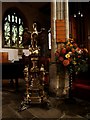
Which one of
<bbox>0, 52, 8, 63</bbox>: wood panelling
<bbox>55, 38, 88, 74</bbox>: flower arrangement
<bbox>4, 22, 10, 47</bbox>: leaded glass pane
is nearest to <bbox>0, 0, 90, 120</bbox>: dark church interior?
<bbox>55, 38, 88, 74</bbox>: flower arrangement

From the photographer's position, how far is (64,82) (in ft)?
12.5

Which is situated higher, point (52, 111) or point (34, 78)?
point (34, 78)

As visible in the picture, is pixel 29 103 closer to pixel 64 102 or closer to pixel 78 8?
pixel 64 102

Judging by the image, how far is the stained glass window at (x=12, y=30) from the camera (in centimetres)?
990

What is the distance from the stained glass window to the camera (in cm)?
990

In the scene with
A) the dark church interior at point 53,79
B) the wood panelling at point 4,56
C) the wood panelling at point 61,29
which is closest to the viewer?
the dark church interior at point 53,79

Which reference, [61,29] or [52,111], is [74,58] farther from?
[52,111]

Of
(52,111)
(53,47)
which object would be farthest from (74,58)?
(52,111)

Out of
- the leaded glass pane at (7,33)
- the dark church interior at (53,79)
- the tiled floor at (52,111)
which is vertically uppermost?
the leaded glass pane at (7,33)

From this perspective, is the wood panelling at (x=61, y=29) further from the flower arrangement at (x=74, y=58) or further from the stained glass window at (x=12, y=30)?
the stained glass window at (x=12, y=30)

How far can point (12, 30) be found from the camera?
10.4 meters

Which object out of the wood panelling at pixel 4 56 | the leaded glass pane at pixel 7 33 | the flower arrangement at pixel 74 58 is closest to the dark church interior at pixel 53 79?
the flower arrangement at pixel 74 58

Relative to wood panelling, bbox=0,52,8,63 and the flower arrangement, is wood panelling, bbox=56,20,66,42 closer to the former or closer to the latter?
the flower arrangement

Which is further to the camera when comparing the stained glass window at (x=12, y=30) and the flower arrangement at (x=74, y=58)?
the stained glass window at (x=12, y=30)
